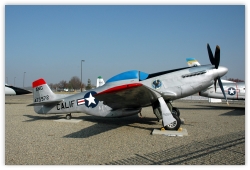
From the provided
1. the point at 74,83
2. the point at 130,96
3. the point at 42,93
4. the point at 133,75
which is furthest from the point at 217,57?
the point at 74,83

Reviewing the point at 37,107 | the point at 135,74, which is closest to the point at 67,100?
the point at 37,107

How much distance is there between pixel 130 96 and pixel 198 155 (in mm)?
3200

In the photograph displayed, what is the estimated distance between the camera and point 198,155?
4918mm

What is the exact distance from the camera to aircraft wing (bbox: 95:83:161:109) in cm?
625

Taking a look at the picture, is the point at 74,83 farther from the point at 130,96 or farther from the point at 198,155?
the point at 198,155

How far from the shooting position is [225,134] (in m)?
7.44

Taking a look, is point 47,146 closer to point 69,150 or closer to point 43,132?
point 69,150

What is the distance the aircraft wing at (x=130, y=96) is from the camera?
6.25m

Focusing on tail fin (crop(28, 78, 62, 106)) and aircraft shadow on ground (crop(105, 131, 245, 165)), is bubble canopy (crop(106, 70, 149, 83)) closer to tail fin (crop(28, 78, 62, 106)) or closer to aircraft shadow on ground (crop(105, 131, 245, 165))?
aircraft shadow on ground (crop(105, 131, 245, 165))

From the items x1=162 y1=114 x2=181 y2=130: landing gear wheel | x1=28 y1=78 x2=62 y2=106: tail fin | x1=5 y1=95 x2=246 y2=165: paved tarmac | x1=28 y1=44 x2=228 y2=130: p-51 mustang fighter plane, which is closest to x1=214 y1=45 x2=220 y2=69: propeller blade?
x1=28 y1=44 x2=228 y2=130: p-51 mustang fighter plane

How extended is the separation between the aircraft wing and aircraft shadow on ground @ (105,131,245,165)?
201cm

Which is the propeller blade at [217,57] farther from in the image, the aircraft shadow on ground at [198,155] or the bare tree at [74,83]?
the bare tree at [74,83]

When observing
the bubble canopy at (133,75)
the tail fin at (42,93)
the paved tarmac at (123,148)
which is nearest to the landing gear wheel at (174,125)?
the paved tarmac at (123,148)

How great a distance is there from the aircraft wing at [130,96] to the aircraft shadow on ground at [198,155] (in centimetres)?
201
